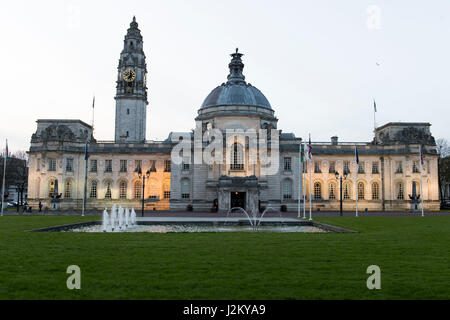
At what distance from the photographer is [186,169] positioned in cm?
6788

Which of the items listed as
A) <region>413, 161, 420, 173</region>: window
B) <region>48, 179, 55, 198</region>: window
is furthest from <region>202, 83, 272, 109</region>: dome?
<region>48, 179, 55, 198</region>: window

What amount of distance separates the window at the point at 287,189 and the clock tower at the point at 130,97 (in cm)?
2986

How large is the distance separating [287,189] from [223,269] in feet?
187

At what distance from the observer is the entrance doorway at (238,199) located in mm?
62062

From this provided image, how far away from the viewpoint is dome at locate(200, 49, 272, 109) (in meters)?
71.2

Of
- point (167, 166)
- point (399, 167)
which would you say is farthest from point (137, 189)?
point (399, 167)

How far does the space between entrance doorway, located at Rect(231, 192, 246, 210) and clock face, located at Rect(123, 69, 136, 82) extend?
34.6 m

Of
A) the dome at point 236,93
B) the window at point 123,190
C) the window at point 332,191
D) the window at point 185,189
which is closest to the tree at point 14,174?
the window at point 123,190

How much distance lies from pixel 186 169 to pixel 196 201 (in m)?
5.74

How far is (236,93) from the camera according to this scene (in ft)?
236

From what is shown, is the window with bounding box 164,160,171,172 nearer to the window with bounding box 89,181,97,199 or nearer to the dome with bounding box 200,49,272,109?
the dome with bounding box 200,49,272,109

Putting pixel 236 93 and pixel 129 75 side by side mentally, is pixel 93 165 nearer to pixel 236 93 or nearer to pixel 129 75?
pixel 129 75

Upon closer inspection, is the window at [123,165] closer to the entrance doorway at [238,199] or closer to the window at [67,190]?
the window at [67,190]
